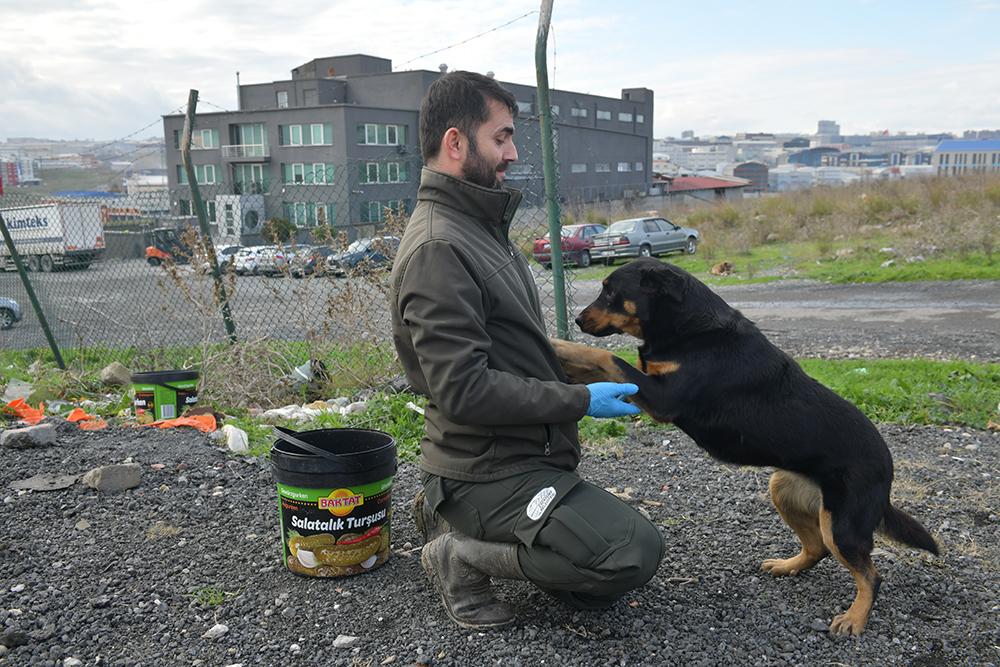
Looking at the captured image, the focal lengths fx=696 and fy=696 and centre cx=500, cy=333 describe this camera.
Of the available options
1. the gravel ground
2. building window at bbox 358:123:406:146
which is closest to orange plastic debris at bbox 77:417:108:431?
the gravel ground

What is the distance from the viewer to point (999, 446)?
4.59 metres

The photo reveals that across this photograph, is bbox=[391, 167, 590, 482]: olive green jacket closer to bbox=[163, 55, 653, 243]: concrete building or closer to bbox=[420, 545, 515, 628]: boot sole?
bbox=[420, 545, 515, 628]: boot sole

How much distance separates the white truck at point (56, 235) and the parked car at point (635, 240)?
1530cm

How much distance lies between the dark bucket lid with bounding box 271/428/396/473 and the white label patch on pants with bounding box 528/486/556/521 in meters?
0.85

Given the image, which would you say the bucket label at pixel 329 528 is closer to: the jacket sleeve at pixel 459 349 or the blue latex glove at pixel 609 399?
the jacket sleeve at pixel 459 349

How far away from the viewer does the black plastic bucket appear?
9.78ft

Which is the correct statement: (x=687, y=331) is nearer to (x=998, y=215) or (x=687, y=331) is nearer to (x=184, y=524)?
(x=184, y=524)

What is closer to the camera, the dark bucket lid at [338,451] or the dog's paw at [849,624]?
the dog's paw at [849,624]

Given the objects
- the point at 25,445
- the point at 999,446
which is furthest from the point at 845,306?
the point at 25,445

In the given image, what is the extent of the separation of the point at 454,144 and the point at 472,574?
5.43ft

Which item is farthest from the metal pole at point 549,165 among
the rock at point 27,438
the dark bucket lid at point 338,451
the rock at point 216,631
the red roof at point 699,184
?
the red roof at point 699,184

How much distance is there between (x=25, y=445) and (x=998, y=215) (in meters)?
21.3

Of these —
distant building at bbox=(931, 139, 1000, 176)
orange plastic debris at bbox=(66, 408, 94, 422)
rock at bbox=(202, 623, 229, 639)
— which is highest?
distant building at bbox=(931, 139, 1000, 176)

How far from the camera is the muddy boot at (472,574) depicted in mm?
2648
